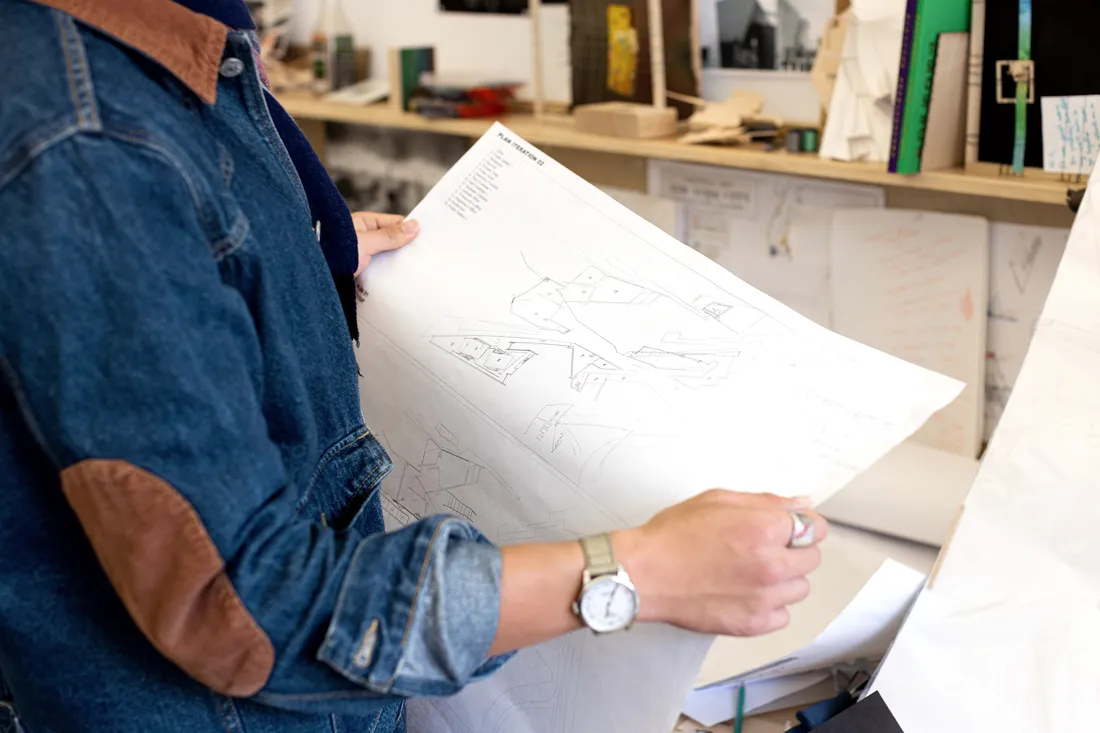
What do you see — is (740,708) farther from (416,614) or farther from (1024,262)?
(1024,262)

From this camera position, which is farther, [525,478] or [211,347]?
[525,478]

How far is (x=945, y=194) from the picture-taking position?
1.40m

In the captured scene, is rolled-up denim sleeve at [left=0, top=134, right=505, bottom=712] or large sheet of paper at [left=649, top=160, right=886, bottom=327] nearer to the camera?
rolled-up denim sleeve at [left=0, top=134, right=505, bottom=712]

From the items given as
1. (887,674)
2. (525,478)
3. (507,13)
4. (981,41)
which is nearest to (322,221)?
(525,478)

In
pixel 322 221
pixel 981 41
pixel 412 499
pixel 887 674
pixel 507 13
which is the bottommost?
pixel 887 674

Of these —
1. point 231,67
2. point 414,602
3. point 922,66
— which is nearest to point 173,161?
point 231,67

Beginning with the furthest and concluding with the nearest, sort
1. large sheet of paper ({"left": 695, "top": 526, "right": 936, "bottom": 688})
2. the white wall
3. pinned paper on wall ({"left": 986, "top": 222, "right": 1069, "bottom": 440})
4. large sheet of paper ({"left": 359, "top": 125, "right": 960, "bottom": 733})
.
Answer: the white wall < pinned paper on wall ({"left": 986, "top": 222, "right": 1069, "bottom": 440}) < large sheet of paper ({"left": 695, "top": 526, "right": 936, "bottom": 688}) < large sheet of paper ({"left": 359, "top": 125, "right": 960, "bottom": 733})

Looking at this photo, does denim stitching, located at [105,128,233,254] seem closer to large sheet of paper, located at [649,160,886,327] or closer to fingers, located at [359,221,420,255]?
fingers, located at [359,221,420,255]

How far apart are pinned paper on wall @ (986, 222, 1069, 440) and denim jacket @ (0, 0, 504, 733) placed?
106 cm

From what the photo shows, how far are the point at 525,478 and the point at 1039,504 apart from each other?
42 cm

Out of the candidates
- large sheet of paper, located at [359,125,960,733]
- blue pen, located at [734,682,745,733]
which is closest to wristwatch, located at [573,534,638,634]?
large sheet of paper, located at [359,125,960,733]

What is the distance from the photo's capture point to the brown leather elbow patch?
48 cm

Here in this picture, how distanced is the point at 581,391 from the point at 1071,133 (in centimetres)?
72

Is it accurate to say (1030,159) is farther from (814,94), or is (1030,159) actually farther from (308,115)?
(308,115)
